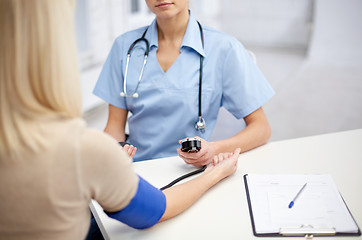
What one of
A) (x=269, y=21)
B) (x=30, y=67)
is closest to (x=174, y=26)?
(x=30, y=67)

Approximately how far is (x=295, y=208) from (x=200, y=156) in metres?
0.29

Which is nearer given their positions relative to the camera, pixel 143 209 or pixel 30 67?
pixel 30 67

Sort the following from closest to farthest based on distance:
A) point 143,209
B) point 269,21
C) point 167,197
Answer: point 143,209 → point 167,197 → point 269,21

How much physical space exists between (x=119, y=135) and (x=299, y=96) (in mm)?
2378

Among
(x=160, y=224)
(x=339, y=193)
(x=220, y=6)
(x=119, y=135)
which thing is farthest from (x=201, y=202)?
(x=220, y=6)

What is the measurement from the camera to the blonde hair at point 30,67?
57cm

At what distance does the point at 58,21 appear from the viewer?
0.60 meters

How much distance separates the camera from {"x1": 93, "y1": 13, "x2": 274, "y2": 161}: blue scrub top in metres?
1.33

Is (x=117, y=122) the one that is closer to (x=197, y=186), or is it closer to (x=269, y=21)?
(x=197, y=186)

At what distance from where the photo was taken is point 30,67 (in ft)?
1.90

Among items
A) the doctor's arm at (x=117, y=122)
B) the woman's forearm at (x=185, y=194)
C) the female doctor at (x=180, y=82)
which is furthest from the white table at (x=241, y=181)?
the doctor's arm at (x=117, y=122)

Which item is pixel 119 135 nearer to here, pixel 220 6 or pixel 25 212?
pixel 25 212

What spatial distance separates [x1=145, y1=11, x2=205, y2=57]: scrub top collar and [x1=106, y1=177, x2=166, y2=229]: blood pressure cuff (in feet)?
2.05

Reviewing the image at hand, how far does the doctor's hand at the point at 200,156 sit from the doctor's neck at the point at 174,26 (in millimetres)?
436
